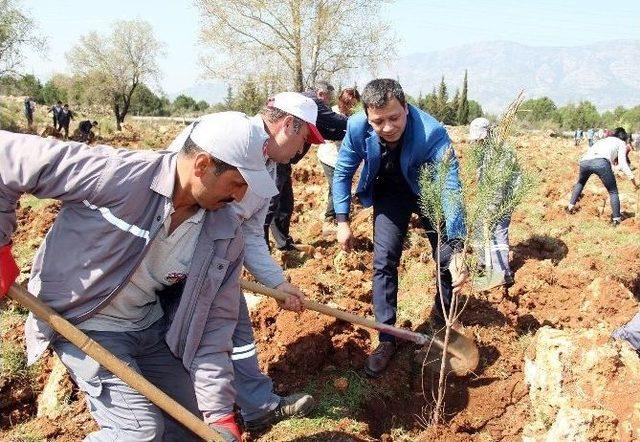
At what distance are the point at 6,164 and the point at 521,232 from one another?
7133mm

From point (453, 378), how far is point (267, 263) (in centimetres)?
173

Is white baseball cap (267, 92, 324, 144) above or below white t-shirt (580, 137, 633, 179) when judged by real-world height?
above

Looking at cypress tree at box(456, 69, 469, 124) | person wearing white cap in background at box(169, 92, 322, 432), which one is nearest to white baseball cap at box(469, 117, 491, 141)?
person wearing white cap in background at box(169, 92, 322, 432)

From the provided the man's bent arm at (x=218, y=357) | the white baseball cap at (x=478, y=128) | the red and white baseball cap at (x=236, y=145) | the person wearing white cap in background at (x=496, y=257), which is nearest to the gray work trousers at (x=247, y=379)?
the man's bent arm at (x=218, y=357)

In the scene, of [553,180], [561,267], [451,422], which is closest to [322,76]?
[553,180]

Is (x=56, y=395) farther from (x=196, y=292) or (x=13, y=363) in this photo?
(x=196, y=292)

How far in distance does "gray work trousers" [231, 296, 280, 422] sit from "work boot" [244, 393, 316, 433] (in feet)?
0.16

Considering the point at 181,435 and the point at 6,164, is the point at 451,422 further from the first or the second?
the point at 6,164

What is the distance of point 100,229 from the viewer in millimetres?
2203

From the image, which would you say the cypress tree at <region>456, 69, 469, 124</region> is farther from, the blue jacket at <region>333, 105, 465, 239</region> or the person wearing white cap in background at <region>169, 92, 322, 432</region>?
the person wearing white cap in background at <region>169, 92, 322, 432</region>

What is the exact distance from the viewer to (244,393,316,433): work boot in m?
3.33

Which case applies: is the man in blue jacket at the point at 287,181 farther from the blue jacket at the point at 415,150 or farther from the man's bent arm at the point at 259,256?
the man's bent arm at the point at 259,256

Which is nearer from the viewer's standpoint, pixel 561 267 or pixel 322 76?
pixel 561 267

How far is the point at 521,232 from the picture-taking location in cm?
792
